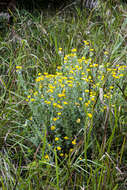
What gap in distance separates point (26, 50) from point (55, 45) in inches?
14.5

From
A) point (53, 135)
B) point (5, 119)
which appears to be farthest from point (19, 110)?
point (53, 135)

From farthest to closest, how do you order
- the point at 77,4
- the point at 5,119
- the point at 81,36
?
the point at 77,4
the point at 81,36
the point at 5,119

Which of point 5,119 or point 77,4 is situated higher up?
point 77,4

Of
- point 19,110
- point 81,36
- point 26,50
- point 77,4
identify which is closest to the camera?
point 19,110

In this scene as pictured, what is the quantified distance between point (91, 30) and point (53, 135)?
6.69ft

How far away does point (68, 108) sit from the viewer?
210 cm

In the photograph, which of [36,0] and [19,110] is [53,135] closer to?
[19,110]

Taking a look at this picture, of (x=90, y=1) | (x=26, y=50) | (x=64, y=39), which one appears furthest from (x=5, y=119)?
(x=90, y=1)

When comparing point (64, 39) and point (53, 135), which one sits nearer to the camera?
point (53, 135)

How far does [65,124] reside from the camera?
2041 millimetres

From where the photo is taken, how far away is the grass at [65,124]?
5.56 feet

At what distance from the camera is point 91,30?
376cm

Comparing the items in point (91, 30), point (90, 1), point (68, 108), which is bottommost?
point (68, 108)

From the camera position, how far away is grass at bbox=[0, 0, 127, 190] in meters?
1.69
